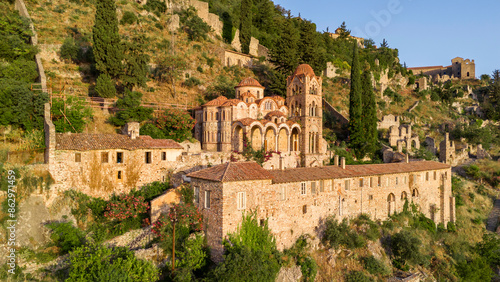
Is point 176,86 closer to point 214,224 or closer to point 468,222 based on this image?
point 214,224

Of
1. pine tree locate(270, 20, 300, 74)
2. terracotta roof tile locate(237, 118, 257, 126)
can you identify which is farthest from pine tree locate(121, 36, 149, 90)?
pine tree locate(270, 20, 300, 74)

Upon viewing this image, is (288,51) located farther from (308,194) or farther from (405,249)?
(405,249)

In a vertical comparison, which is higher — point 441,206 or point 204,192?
point 204,192

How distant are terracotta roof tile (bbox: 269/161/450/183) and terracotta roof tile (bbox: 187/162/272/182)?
1.25 meters

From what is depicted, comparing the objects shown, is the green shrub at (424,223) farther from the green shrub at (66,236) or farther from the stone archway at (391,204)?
the green shrub at (66,236)

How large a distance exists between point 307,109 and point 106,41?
20.3m

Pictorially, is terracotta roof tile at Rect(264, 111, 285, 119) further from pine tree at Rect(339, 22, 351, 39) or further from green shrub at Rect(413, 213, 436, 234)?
pine tree at Rect(339, 22, 351, 39)

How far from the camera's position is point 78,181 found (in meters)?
21.2

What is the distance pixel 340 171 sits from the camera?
A: 1001 inches

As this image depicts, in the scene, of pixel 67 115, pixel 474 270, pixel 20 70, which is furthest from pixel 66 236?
pixel 474 270

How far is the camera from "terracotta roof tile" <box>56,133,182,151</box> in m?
21.1

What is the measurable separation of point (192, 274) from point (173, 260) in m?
1.28

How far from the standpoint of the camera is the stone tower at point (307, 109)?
3353 centimetres

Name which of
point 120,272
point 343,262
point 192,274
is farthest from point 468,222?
point 120,272
